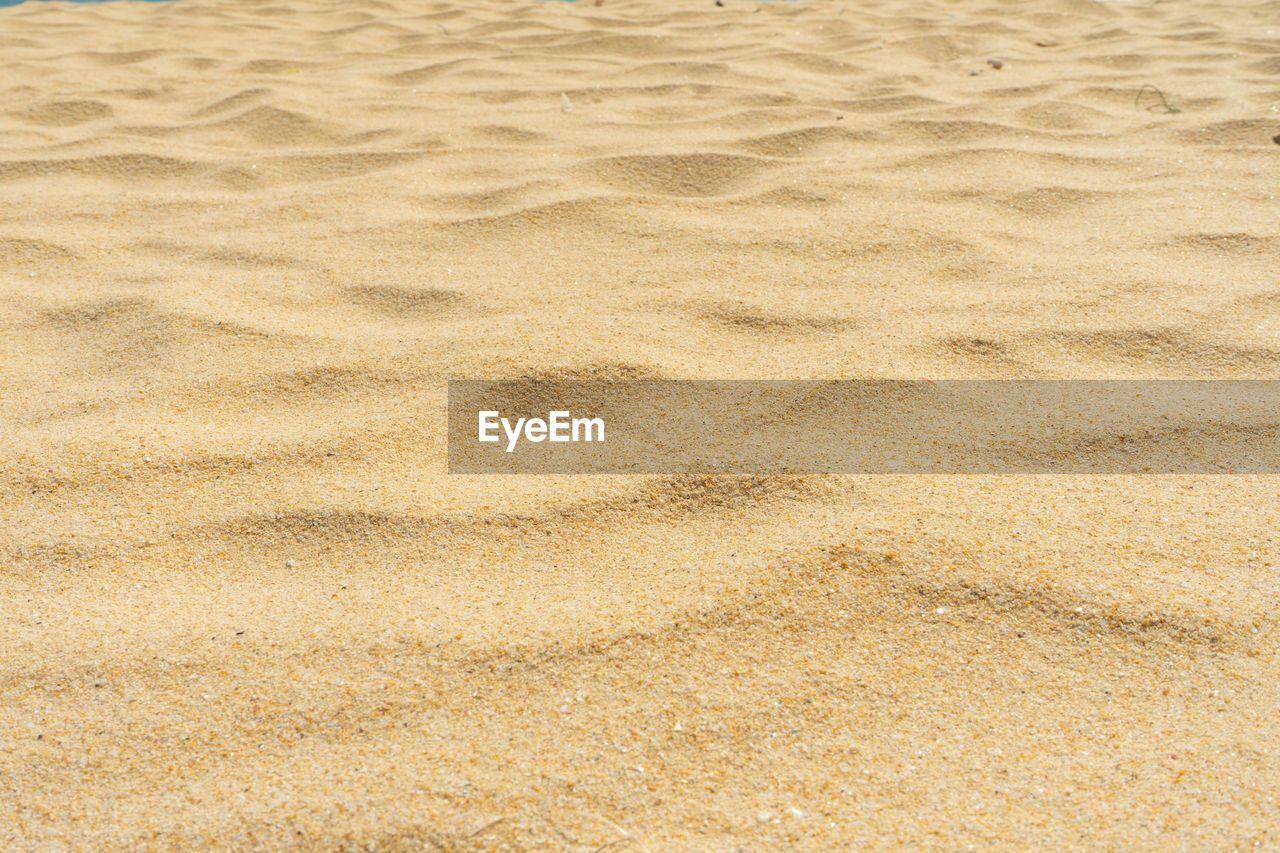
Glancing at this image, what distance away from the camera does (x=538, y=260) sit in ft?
5.96

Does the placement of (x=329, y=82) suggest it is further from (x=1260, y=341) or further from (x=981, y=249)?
(x=1260, y=341)

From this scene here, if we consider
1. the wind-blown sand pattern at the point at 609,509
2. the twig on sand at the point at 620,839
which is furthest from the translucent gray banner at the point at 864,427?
the twig on sand at the point at 620,839

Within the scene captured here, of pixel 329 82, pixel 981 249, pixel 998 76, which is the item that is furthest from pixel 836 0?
pixel 981 249

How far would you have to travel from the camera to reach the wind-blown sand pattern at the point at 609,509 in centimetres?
86

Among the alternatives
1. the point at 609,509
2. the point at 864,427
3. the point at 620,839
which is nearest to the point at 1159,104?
the point at 864,427

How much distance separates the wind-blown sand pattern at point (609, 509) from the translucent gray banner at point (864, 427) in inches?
1.6

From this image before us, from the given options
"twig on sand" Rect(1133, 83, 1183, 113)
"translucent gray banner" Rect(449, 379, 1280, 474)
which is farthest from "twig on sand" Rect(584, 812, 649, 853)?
"twig on sand" Rect(1133, 83, 1183, 113)

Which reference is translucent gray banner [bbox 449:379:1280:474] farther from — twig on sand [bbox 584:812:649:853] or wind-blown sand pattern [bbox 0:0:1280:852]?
twig on sand [bbox 584:812:649:853]

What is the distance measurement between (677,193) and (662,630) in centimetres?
130

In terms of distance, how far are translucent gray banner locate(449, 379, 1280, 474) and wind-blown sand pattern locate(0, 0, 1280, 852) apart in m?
0.04

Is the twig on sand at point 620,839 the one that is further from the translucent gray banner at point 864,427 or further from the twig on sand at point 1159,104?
the twig on sand at point 1159,104

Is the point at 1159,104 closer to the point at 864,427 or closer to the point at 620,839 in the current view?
the point at 864,427

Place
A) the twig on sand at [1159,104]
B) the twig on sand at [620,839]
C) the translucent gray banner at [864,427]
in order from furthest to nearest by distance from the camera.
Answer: the twig on sand at [1159,104] → the translucent gray banner at [864,427] → the twig on sand at [620,839]

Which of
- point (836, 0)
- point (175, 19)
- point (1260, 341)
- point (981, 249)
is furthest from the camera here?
point (836, 0)
